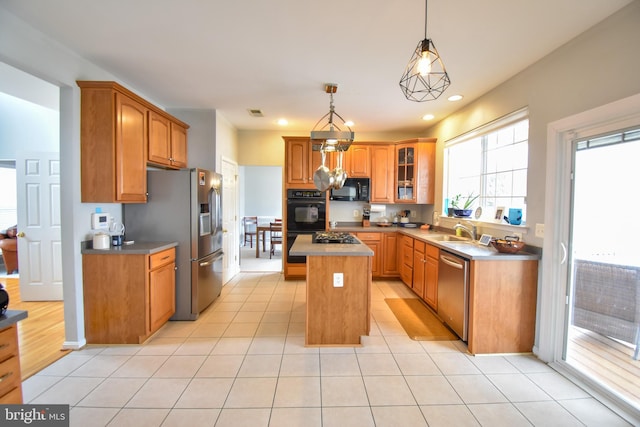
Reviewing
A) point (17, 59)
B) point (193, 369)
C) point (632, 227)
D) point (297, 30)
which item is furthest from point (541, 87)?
point (17, 59)

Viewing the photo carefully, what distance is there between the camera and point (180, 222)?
9.61 feet

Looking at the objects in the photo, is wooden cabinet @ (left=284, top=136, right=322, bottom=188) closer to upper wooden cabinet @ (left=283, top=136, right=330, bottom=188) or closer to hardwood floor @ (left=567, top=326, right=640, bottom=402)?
upper wooden cabinet @ (left=283, top=136, right=330, bottom=188)

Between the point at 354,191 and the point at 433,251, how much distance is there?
1867 millimetres

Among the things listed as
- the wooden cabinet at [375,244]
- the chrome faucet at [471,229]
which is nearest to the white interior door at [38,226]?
the wooden cabinet at [375,244]

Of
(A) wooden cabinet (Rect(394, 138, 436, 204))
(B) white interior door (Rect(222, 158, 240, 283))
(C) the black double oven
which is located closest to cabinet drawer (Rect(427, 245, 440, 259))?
(A) wooden cabinet (Rect(394, 138, 436, 204))

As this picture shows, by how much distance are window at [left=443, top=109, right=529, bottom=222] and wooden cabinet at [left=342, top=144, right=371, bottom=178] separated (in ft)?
4.03

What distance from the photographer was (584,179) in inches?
81.0

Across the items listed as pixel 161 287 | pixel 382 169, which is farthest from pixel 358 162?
pixel 161 287

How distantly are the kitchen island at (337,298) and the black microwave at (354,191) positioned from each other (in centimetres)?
225

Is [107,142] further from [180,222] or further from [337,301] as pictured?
[337,301]

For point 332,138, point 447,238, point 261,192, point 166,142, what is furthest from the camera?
point 261,192

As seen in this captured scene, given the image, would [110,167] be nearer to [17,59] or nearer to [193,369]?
[17,59]

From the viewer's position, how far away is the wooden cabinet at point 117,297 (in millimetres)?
2426

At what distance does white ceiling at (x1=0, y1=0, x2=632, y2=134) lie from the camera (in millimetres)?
1738
